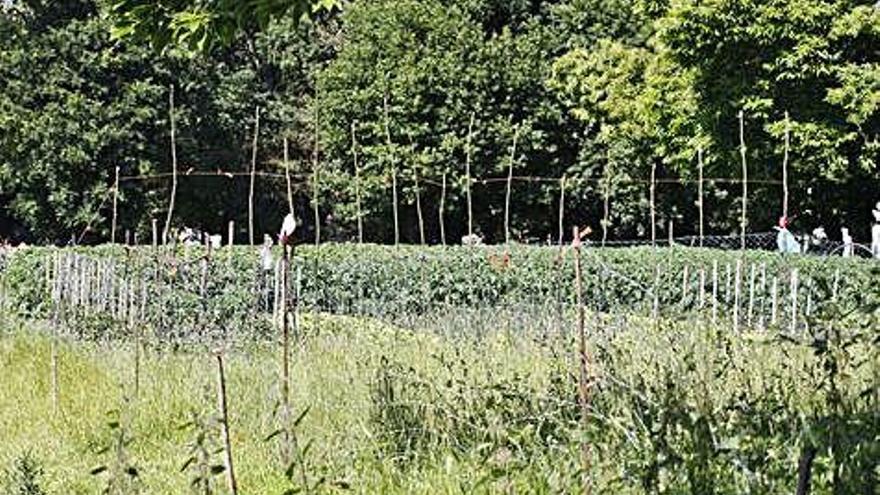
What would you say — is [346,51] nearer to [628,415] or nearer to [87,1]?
[87,1]

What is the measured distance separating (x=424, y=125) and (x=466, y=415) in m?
24.0

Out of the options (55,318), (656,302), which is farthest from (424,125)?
(656,302)

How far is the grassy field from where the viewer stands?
3215mm

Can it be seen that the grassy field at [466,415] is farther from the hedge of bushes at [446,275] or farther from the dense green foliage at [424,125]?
the dense green foliage at [424,125]

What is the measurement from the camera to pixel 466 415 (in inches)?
205

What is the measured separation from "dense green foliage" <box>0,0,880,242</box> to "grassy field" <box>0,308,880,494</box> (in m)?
15.8

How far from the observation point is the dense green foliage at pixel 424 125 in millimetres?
24641

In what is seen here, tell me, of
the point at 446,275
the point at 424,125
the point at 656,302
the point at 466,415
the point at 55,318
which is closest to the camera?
the point at 466,415

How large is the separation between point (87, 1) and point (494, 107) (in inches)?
468

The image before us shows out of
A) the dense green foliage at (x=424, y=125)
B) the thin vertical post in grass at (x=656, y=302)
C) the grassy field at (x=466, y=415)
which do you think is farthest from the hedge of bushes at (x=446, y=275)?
the dense green foliage at (x=424, y=125)

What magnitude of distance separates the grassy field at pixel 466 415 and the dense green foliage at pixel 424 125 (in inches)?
622

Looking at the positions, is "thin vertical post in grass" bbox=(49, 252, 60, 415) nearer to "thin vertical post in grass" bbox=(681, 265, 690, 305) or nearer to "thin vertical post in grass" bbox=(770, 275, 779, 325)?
"thin vertical post in grass" bbox=(681, 265, 690, 305)

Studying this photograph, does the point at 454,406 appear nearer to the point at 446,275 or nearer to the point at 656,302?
the point at 656,302

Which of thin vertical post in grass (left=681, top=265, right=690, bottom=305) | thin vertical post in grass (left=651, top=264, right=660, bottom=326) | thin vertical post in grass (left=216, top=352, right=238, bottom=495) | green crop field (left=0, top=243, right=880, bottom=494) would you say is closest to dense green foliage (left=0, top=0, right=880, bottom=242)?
thin vertical post in grass (left=681, top=265, right=690, bottom=305)
